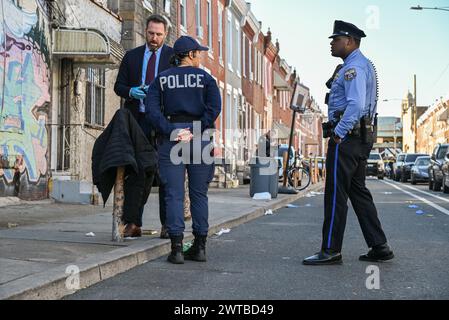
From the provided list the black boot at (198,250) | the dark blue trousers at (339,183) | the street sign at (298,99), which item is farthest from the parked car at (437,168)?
the black boot at (198,250)

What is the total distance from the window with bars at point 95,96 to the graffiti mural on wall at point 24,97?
2.27 m

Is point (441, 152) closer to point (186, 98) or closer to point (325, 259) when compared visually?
point (325, 259)

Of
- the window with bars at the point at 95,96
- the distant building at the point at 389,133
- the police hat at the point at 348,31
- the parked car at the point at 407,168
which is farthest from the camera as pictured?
the distant building at the point at 389,133

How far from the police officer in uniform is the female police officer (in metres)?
1.09

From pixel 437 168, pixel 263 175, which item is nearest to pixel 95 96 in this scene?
pixel 263 175

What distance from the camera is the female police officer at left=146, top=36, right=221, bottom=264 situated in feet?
20.6

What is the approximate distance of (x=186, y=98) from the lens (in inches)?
248

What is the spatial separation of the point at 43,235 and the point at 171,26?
13.5 metres

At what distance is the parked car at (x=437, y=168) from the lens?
23891 millimetres

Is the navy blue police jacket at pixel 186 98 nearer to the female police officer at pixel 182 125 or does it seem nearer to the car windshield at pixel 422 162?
the female police officer at pixel 182 125

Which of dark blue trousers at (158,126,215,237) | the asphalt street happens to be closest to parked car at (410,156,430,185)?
the asphalt street

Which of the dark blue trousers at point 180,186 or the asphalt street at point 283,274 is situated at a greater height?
the dark blue trousers at point 180,186

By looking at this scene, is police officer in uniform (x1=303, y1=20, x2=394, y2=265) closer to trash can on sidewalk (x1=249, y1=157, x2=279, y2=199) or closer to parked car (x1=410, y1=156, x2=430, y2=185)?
trash can on sidewalk (x1=249, y1=157, x2=279, y2=199)

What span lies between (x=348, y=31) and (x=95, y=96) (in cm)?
1019
